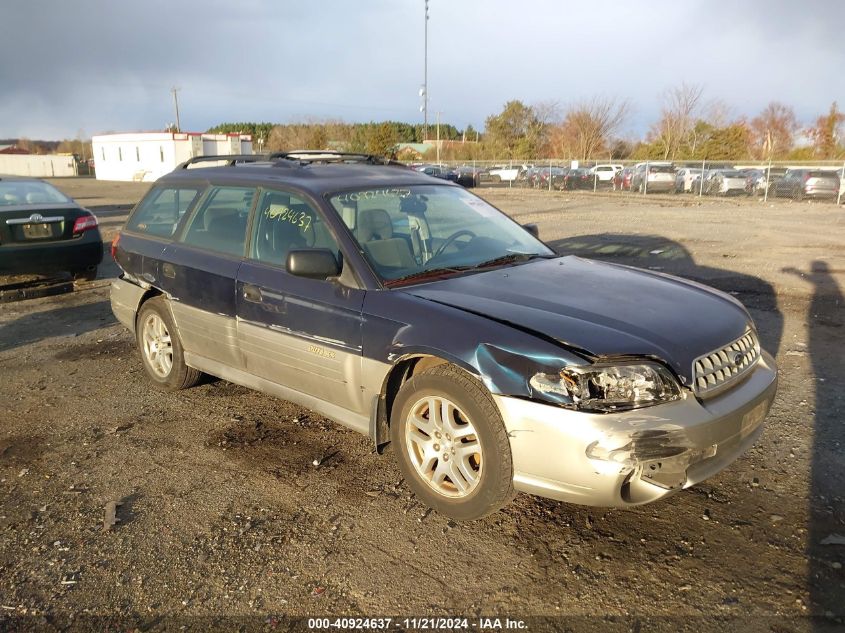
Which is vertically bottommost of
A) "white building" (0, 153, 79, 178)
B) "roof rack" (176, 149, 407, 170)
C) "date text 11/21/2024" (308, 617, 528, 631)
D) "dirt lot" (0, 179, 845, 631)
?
"date text 11/21/2024" (308, 617, 528, 631)

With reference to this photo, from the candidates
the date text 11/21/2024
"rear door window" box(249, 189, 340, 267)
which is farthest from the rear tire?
the date text 11/21/2024

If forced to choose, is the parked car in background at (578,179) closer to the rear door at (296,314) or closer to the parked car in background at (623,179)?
the parked car in background at (623,179)

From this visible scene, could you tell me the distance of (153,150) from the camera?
5053 centimetres

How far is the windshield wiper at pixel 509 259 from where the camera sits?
3930mm

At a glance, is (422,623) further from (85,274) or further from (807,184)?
(807,184)

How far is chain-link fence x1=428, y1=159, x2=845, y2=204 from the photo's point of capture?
25.7 meters

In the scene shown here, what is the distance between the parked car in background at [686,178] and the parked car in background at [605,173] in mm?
3791

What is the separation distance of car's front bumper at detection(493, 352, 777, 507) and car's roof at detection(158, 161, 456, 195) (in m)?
1.89

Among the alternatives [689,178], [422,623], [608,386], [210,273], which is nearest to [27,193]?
[210,273]

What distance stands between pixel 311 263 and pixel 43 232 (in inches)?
244

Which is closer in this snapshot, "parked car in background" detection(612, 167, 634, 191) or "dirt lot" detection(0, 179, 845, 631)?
"dirt lot" detection(0, 179, 845, 631)

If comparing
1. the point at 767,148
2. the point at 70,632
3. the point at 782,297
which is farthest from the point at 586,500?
the point at 767,148

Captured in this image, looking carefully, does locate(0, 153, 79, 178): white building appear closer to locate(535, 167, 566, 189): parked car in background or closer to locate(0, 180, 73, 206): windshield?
locate(535, 167, 566, 189): parked car in background

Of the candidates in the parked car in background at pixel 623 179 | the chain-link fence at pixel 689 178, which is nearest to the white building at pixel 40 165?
the chain-link fence at pixel 689 178
